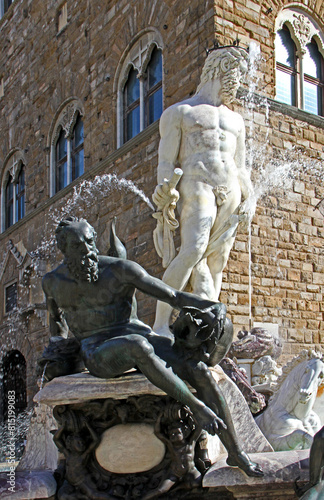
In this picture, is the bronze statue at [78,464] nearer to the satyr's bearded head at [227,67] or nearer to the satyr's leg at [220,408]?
the satyr's leg at [220,408]

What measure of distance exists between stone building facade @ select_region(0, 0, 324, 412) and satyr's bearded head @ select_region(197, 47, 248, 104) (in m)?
2.75

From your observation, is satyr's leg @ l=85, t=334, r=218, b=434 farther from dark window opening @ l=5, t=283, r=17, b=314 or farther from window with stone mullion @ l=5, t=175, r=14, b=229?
window with stone mullion @ l=5, t=175, r=14, b=229

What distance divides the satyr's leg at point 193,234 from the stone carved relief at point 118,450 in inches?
116

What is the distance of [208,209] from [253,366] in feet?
6.33

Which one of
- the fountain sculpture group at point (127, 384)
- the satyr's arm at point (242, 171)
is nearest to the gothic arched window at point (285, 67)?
the satyr's arm at point (242, 171)

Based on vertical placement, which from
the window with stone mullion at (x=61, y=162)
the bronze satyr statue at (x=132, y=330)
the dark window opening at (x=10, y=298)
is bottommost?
the bronze satyr statue at (x=132, y=330)

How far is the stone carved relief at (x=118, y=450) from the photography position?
331cm

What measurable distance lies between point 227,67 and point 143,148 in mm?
4626

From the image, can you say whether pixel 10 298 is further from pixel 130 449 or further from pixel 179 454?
pixel 179 454

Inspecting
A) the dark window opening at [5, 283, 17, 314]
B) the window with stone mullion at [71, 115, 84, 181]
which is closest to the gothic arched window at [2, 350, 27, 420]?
the dark window opening at [5, 283, 17, 314]

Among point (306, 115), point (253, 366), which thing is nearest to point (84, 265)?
point (253, 366)

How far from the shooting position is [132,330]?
Result: 3.48m

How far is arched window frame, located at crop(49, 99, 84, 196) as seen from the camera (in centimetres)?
1470

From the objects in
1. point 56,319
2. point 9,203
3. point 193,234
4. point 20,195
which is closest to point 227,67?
point 193,234
